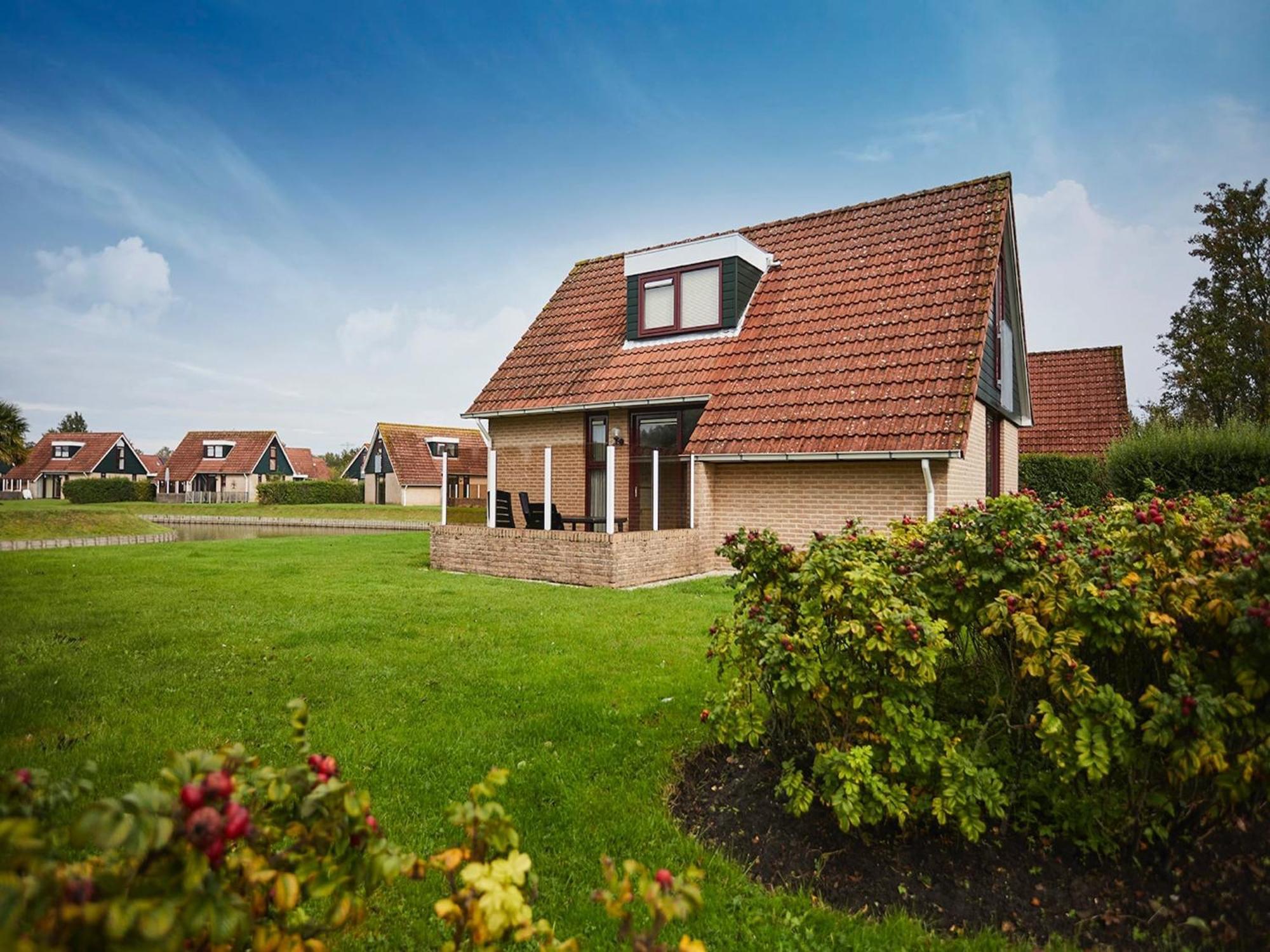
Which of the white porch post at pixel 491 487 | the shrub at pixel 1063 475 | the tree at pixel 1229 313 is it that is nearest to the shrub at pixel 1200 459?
Answer: the shrub at pixel 1063 475

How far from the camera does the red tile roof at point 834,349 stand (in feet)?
44.3

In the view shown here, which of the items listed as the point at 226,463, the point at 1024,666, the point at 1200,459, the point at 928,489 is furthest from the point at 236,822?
the point at 226,463

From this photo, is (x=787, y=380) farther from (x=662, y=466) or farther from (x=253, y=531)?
(x=253, y=531)

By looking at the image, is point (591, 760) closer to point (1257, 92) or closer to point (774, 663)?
point (774, 663)

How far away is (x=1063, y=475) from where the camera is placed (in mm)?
20844

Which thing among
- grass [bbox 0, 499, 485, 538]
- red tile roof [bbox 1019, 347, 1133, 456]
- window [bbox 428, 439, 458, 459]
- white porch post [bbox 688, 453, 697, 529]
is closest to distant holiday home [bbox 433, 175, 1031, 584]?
white porch post [bbox 688, 453, 697, 529]

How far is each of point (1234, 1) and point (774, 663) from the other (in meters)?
20.2

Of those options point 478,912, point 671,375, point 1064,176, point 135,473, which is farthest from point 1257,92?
point 135,473

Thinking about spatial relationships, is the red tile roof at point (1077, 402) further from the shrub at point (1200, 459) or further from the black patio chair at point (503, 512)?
the black patio chair at point (503, 512)

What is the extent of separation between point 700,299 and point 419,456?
4686 centimetres

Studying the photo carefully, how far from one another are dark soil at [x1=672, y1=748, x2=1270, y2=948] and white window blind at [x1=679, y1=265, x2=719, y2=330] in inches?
551

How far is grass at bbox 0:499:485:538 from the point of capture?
22.2m

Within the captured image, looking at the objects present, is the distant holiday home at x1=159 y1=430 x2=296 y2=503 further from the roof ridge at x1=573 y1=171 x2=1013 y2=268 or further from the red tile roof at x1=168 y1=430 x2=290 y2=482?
the roof ridge at x1=573 y1=171 x2=1013 y2=268

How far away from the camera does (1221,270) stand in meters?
27.7
